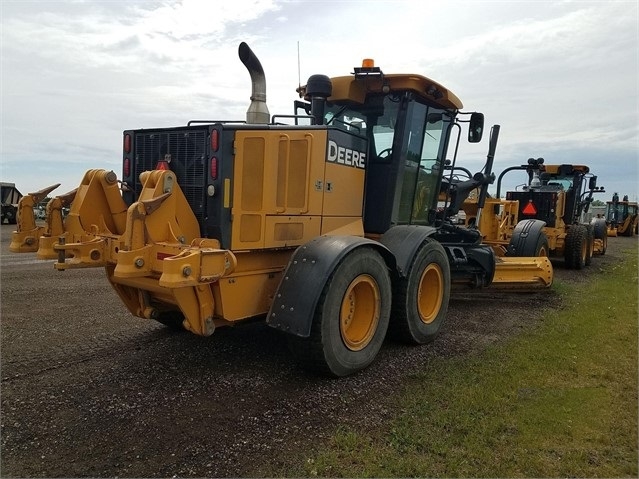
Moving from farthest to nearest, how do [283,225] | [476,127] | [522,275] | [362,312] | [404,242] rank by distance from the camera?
[522,275] → [476,127] → [404,242] → [362,312] → [283,225]

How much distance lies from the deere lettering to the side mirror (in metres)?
1.99

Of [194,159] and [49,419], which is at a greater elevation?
[194,159]

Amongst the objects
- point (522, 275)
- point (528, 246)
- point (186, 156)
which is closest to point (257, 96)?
point (186, 156)

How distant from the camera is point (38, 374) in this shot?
4.21m

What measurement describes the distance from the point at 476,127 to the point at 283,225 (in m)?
3.46

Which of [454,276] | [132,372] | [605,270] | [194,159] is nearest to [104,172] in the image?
[194,159]

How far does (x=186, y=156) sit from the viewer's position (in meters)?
4.26

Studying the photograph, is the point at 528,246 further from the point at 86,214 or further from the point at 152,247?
the point at 86,214

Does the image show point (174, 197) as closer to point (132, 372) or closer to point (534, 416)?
point (132, 372)

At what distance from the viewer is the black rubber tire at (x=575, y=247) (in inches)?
473

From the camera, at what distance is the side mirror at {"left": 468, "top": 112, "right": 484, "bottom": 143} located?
253 inches

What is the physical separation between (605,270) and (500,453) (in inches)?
429

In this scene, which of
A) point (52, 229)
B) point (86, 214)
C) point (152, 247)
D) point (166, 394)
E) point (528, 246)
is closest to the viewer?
point (152, 247)

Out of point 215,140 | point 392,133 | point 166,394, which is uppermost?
point 392,133
